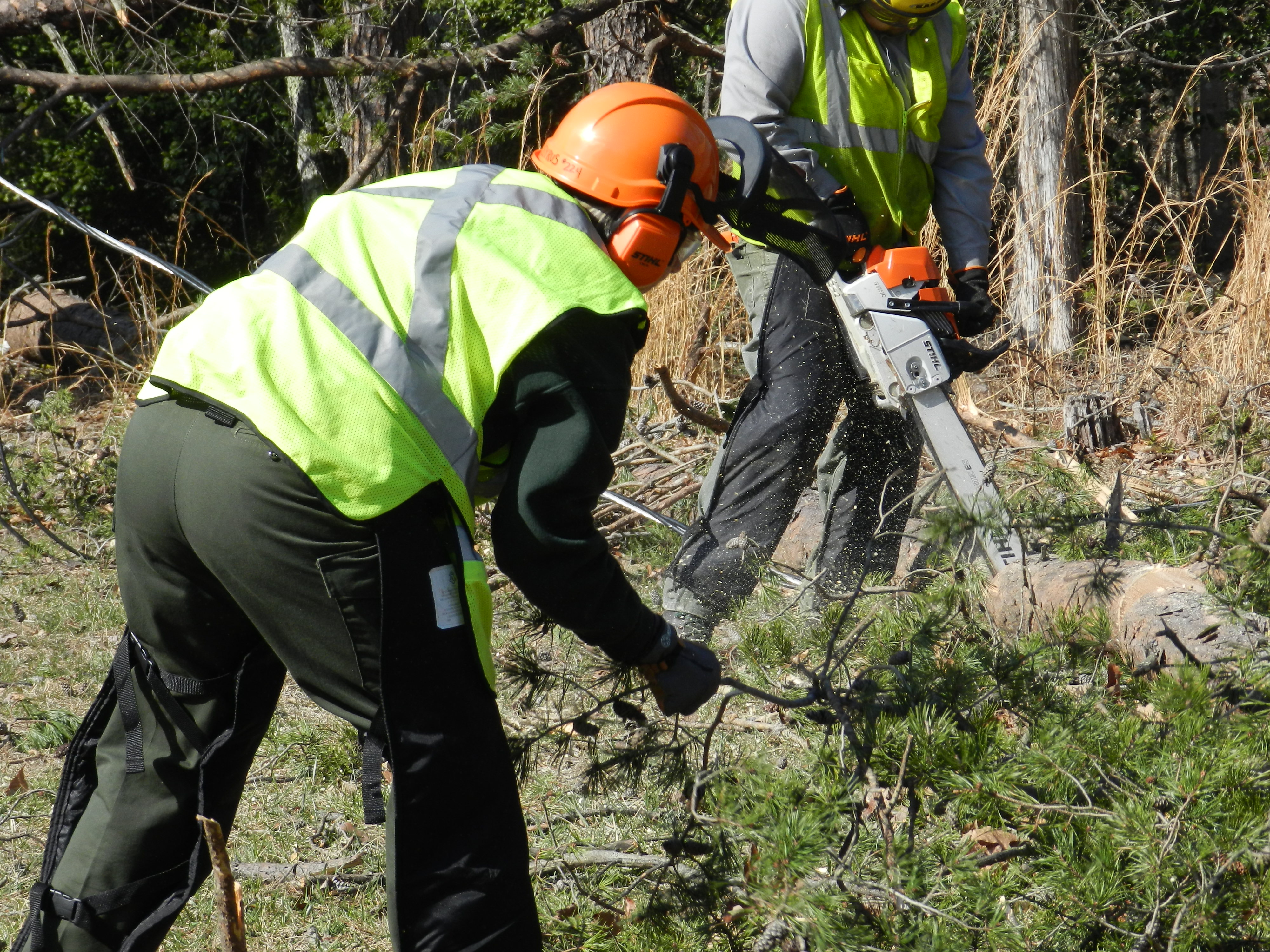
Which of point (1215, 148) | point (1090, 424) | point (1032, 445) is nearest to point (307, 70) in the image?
point (1032, 445)

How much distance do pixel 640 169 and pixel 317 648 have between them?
3.06 feet

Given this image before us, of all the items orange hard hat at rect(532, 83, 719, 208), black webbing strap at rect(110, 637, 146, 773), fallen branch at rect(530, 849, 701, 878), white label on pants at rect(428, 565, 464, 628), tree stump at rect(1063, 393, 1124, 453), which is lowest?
tree stump at rect(1063, 393, 1124, 453)

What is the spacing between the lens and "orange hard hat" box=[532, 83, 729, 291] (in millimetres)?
1787

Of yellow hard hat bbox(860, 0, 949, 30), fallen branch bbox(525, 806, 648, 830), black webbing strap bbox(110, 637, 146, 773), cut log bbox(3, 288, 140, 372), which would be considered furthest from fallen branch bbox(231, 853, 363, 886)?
cut log bbox(3, 288, 140, 372)

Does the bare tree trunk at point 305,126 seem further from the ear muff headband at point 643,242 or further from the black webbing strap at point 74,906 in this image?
the black webbing strap at point 74,906

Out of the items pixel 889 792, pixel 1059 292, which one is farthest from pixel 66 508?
pixel 1059 292

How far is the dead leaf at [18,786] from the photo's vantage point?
9.51 feet

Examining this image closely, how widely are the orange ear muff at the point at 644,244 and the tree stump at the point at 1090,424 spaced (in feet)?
11.2

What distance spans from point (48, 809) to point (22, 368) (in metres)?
5.17

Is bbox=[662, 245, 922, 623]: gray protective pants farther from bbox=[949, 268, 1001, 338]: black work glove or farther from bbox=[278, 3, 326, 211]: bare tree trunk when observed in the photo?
bbox=[278, 3, 326, 211]: bare tree trunk

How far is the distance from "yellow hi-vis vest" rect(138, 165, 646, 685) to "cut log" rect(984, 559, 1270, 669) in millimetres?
1272

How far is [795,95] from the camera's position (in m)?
3.12

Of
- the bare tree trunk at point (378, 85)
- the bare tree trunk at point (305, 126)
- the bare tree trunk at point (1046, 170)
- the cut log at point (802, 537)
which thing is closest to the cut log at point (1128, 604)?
the cut log at point (802, 537)

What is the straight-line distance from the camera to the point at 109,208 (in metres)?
11.3
